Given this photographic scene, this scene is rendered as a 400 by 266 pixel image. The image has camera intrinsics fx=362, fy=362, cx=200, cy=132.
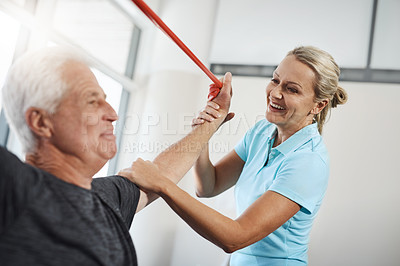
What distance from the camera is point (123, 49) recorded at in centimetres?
325

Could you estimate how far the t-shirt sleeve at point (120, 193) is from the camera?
1.06 metres

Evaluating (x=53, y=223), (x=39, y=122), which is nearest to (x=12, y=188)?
(x=53, y=223)

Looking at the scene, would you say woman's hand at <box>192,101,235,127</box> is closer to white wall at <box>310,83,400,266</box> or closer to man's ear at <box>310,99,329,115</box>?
man's ear at <box>310,99,329,115</box>

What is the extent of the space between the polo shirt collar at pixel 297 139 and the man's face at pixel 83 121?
686mm

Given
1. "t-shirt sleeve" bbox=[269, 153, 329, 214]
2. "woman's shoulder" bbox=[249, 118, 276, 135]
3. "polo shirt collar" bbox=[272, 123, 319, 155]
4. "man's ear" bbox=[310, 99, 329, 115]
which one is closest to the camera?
"t-shirt sleeve" bbox=[269, 153, 329, 214]

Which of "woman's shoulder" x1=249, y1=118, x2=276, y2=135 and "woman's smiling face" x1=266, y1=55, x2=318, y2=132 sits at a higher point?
"woman's smiling face" x1=266, y1=55, x2=318, y2=132

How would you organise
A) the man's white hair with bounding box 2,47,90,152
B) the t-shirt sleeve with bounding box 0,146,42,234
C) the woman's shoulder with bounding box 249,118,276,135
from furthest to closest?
the woman's shoulder with bounding box 249,118,276,135 < the man's white hair with bounding box 2,47,90,152 < the t-shirt sleeve with bounding box 0,146,42,234

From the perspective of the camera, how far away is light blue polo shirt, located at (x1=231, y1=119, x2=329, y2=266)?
4.09 ft

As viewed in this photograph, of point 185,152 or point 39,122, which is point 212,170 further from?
point 39,122

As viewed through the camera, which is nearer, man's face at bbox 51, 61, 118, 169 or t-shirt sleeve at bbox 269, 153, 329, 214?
man's face at bbox 51, 61, 118, 169

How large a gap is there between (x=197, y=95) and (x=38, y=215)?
8.30 ft

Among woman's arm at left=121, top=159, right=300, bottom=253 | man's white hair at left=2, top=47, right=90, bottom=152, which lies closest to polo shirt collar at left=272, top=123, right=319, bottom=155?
woman's arm at left=121, top=159, right=300, bottom=253

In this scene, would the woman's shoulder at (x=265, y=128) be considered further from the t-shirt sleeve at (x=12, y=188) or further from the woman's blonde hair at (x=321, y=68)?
the t-shirt sleeve at (x=12, y=188)

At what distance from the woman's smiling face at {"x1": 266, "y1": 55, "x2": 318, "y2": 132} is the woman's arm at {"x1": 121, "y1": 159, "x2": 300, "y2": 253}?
0.38 metres
